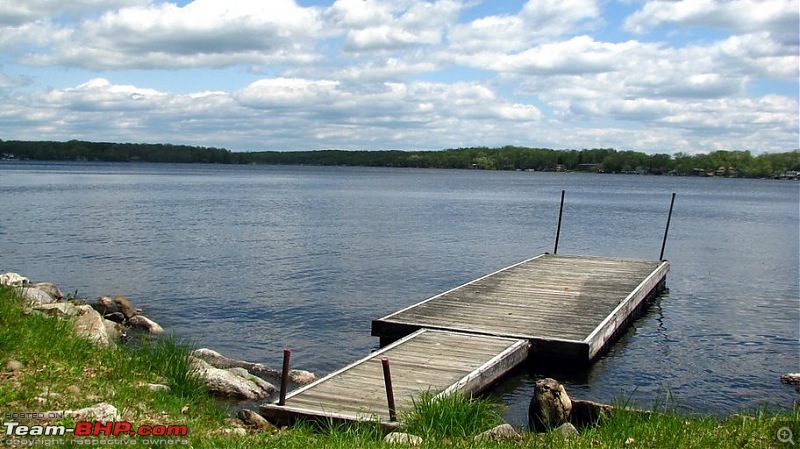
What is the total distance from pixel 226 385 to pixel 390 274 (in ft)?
48.2

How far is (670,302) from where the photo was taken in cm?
2256

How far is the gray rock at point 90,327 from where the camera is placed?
38.1ft

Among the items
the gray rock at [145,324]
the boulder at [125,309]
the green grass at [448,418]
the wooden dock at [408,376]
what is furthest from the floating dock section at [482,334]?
the boulder at [125,309]

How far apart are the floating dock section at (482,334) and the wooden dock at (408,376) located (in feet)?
0.05

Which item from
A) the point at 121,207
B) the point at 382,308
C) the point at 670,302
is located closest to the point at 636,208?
the point at 121,207

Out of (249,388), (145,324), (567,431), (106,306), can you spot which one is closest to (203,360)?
(249,388)

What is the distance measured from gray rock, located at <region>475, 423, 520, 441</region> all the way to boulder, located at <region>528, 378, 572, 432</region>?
1.64 metres

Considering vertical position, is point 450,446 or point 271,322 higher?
point 450,446

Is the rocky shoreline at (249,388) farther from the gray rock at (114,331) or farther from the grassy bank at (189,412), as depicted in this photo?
the grassy bank at (189,412)

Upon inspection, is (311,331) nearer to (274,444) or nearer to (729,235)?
(274,444)

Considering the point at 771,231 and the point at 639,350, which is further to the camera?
the point at 771,231

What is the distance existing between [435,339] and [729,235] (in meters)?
34.0

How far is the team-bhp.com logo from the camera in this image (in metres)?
6.76

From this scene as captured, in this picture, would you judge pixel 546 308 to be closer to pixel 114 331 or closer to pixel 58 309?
pixel 114 331
